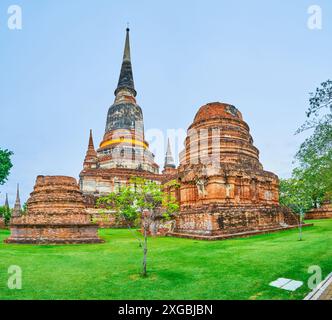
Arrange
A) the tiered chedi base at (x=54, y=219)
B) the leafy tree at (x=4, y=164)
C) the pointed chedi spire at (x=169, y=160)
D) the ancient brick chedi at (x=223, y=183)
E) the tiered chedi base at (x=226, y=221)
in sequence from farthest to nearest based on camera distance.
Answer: the pointed chedi spire at (x=169, y=160) → the leafy tree at (x=4, y=164) → the ancient brick chedi at (x=223, y=183) → the tiered chedi base at (x=226, y=221) → the tiered chedi base at (x=54, y=219)

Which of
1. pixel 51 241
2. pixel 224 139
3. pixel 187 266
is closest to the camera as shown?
pixel 187 266

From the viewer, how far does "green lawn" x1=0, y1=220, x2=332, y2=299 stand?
19.9ft

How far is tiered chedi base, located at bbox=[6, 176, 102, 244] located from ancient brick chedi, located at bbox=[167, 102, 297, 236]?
5.82 m

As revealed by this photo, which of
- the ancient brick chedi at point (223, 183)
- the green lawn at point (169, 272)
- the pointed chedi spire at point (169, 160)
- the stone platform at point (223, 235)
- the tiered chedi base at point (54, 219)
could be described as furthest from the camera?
the pointed chedi spire at point (169, 160)

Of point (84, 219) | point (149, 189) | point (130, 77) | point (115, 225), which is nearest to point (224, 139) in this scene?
point (84, 219)

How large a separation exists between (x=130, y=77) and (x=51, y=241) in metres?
40.8

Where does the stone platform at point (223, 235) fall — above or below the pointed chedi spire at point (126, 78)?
below

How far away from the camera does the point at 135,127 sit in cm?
4566

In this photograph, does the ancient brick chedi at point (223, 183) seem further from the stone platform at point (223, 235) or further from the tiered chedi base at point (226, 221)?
the stone platform at point (223, 235)

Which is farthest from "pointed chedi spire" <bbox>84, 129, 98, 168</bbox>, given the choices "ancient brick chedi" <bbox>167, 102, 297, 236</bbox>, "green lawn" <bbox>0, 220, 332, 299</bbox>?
"green lawn" <bbox>0, 220, 332, 299</bbox>

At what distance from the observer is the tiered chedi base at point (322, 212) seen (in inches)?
1283

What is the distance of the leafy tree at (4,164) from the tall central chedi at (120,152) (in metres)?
8.51

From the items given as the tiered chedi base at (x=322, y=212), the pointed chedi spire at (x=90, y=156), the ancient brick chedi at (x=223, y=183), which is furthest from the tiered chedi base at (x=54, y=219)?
the tiered chedi base at (x=322, y=212)
